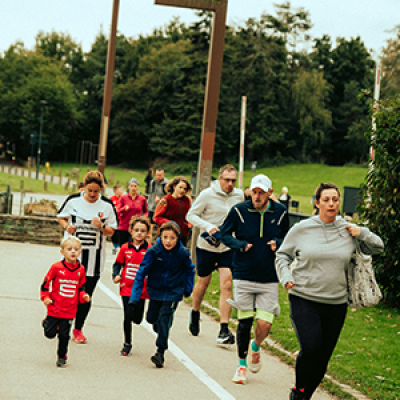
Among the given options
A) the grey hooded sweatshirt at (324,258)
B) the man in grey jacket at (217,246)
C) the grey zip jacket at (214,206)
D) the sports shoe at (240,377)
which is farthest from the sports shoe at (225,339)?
the grey hooded sweatshirt at (324,258)

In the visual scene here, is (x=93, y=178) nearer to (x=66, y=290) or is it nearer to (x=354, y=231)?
(x=66, y=290)

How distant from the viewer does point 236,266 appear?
19.8ft

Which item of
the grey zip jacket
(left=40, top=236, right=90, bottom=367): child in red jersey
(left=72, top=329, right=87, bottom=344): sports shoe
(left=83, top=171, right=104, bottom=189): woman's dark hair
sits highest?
(left=83, top=171, right=104, bottom=189): woman's dark hair

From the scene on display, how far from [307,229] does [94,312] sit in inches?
177

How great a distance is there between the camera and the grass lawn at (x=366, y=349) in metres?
5.98

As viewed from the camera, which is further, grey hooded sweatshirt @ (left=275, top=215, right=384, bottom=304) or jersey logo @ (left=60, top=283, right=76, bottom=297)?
jersey logo @ (left=60, top=283, right=76, bottom=297)

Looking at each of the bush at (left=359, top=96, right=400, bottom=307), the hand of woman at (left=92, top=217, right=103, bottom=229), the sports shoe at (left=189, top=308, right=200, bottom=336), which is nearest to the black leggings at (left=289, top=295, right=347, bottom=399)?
the hand of woman at (left=92, top=217, right=103, bottom=229)

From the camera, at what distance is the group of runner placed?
16.0 ft

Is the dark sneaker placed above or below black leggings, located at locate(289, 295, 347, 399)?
below

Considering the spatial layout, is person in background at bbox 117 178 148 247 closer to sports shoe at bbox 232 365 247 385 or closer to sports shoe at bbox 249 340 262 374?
sports shoe at bbox 249 340 262 374

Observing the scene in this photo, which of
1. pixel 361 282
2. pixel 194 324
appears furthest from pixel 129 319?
pixel 361 282

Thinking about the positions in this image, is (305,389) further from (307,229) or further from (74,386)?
(74,386)

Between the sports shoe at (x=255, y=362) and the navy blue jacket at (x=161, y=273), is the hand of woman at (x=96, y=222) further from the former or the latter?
the sports shoe at (x=255, y=362)

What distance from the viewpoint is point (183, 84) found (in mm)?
76812
